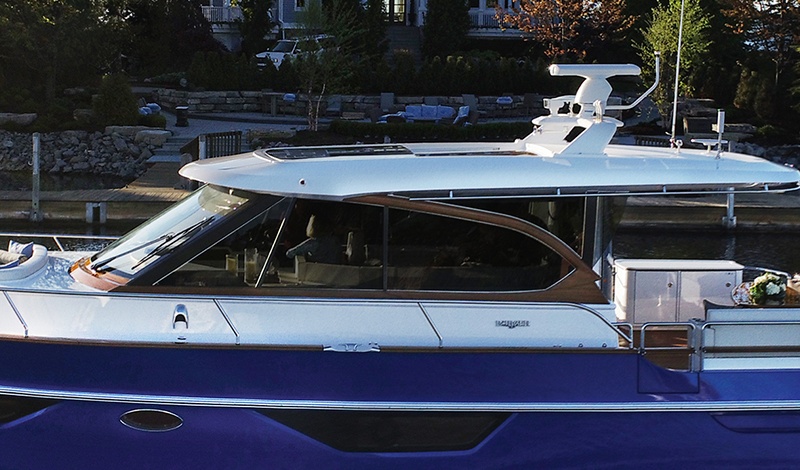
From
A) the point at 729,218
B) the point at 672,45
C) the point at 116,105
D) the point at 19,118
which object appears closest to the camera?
the point at 729,218

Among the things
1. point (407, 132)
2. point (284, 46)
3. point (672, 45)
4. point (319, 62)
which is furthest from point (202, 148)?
point (284, 46)

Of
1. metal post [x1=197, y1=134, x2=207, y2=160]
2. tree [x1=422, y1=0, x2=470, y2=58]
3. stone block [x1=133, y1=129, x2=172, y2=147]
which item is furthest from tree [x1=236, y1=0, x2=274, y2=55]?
metal post [x1=197, y1=134, x2=207, y2=160]

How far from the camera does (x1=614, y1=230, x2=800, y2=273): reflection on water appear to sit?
13.8 metres

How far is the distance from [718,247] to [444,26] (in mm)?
24747

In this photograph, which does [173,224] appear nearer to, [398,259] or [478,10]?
[398,259]

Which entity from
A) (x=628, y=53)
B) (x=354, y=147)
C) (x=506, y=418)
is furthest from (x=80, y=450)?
(x=628, y=53)

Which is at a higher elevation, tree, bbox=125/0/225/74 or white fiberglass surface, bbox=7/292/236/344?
tree, bbox=125/0/225/74

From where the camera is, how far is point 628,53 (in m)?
37.9

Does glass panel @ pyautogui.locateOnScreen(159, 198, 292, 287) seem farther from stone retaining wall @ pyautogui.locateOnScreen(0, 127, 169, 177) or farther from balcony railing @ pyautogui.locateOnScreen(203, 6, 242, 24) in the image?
balcony railing @ pyautogui.locateOnScreen(203, 6, 242, 24)

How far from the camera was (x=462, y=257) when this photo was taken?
5.61m

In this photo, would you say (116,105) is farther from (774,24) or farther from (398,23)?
(398,23)

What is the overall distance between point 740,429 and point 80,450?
3.50 metres

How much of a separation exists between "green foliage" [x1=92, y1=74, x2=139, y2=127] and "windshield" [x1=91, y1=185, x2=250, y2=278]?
1991cm

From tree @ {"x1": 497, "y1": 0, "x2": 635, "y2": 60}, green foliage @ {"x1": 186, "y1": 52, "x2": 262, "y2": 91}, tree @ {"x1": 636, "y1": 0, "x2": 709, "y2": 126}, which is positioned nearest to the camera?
tree @ {"x1": 636, "y1": 0, "x2": 709, "y2": 126}
